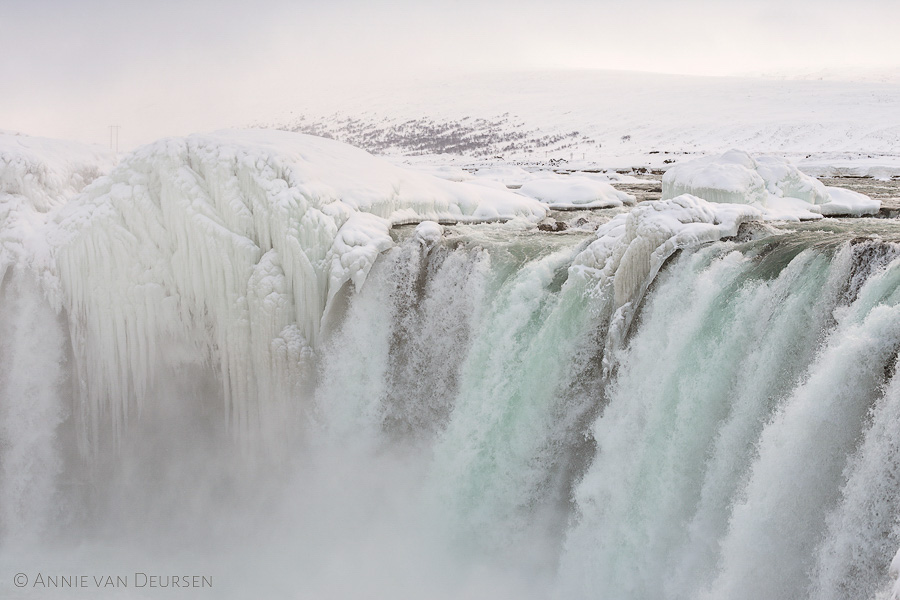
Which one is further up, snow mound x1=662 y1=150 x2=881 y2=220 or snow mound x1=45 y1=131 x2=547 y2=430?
snow mound x1=662 y1=150 x2=881 y2=220

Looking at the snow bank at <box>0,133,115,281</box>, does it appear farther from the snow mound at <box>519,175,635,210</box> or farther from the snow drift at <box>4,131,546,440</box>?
the snow mound at <box>519,175,635,210</box>

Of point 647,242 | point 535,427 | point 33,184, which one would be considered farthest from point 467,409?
point 33,184

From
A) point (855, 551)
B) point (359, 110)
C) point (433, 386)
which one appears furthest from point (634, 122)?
point (855, 551)

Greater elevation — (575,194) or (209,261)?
(575,194)

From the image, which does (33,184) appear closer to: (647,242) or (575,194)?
(647,242)

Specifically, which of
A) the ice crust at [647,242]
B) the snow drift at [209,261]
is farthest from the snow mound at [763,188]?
the snow drift at [209,261]

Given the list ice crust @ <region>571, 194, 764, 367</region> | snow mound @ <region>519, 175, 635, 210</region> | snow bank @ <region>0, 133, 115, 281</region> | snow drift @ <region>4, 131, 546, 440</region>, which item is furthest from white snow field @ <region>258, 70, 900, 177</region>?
snow bank @ <region>0, 133, 115, 281</region>
